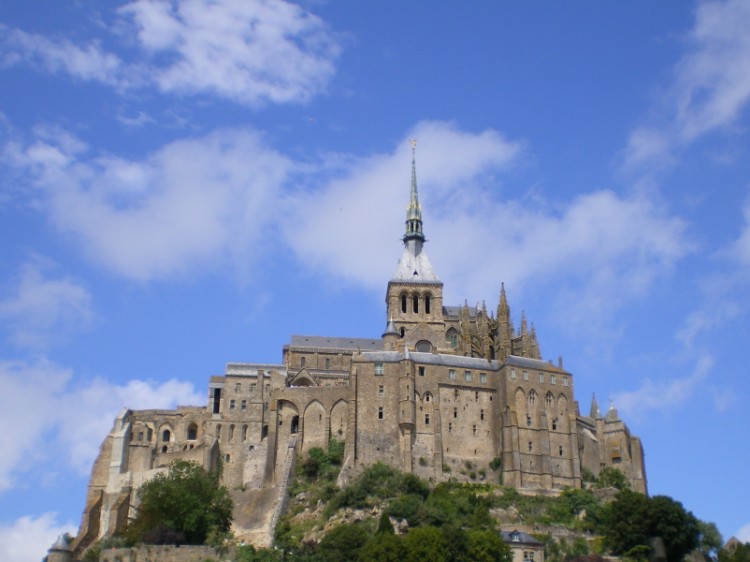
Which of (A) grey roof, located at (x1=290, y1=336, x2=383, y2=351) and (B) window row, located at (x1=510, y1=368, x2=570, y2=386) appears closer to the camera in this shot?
(B) window row, located at (x1=510, y1=368, x2=570, y2=386)

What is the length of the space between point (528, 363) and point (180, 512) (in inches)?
1458

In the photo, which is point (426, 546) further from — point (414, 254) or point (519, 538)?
point (414, 254)

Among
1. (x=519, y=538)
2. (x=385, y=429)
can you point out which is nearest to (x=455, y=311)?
(x=385, y=429)

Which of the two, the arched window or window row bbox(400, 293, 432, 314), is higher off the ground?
window row bbox(400, 293, 432, 314)

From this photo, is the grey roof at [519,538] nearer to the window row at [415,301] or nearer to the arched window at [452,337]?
the arched window at [452,337]

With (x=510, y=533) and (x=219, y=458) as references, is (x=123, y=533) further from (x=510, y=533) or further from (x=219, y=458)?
(x=510, y=533)

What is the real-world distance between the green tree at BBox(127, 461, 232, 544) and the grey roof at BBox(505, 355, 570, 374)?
101 feet

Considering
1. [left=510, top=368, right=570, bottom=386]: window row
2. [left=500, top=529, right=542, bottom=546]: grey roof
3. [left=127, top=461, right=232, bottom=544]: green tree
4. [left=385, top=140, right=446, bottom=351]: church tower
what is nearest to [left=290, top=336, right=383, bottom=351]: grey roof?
[left=385, top=140, right=446, bottom=351]: church tower

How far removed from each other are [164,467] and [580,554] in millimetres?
40262

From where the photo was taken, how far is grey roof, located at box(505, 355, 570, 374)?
97.9 m

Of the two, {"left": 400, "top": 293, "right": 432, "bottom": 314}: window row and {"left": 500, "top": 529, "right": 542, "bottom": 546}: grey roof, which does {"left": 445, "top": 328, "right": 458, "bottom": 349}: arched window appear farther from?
{"left": 500, "top": 529, "right": 542, "bottom": 546}: grey roof

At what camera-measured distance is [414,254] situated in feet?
384

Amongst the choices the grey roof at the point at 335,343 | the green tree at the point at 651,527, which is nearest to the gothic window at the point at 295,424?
the grey roof at the point at 335,343

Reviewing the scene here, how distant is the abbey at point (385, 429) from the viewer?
9288cm
